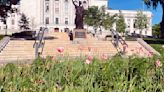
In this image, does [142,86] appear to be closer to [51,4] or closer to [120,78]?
[120,78]

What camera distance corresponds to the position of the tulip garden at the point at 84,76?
4.87 metres

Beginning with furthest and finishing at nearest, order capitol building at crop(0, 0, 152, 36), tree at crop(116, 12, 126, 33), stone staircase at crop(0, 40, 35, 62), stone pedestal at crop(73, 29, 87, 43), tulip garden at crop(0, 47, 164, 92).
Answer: capitol building at crop(0, 0, 152, 36), tree at crop(116, 12, 126, 33), stone pedestal at crop(73, 29, 87, 43), stone staircase at crop(0, 40, 35, 62), tulip garden at crop(0, 47, 164, 92)

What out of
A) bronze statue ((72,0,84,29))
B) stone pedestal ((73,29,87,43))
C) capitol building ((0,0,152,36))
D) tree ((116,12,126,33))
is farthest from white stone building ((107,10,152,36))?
stone pedestal ((73,29,87,43))

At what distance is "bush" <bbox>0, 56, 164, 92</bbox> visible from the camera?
16.0 ft

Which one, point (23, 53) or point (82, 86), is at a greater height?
point (82, 86)

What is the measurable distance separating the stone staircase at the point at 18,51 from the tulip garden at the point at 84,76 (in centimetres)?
1724

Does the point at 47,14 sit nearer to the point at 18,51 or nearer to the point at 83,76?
the point at 18,51

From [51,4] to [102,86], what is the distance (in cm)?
10447

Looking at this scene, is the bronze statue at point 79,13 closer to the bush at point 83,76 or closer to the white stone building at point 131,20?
the bush at point 83,76

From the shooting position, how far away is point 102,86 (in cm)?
528

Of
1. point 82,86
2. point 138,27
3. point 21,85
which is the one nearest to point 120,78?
point 82,86

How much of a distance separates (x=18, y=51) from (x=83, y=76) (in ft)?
70.1

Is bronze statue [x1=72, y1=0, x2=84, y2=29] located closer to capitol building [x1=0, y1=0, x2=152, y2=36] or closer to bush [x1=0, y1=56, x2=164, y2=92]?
bush [x1=0, y1=56, x2=164, y2=92]

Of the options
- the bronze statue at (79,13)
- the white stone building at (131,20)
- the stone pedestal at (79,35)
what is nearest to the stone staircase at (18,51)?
the stone pedestal at (79,35)
